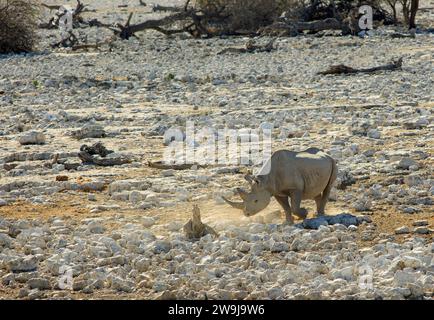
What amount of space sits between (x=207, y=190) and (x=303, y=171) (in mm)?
1785

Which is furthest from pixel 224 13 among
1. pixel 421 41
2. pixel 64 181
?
pixel 64 181

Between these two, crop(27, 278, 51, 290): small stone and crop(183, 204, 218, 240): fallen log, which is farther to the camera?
crop(183, 204, 218, 240): fallen log

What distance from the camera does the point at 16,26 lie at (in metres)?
30.4

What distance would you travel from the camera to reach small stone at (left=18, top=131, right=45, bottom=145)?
14328 mm

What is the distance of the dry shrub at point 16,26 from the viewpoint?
30125mm

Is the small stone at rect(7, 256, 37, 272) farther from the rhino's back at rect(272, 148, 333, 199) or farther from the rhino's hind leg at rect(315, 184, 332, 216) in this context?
the rhino's hind leg at rect(315, 184, 332, 216)

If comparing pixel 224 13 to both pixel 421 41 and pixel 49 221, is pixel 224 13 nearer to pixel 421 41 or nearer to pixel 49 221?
pixel 421 41

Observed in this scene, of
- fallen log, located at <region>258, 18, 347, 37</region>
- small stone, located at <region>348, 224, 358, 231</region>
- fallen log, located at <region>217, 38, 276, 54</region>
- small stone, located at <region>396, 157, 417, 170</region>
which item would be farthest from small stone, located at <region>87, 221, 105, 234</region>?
fallen log, located at <region>258, 18, 347, 37</region>

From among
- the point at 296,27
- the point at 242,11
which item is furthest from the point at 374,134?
the point at 242,11

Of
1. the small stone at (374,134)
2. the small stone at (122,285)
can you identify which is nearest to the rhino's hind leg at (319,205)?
the small stone at (122,285)

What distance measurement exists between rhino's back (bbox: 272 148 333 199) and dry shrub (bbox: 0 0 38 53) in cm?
2156

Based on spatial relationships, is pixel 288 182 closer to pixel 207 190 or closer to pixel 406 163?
pixel 207 190

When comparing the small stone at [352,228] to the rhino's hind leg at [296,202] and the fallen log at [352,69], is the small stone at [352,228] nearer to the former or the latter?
the rhino's hind leg at [296,202]
